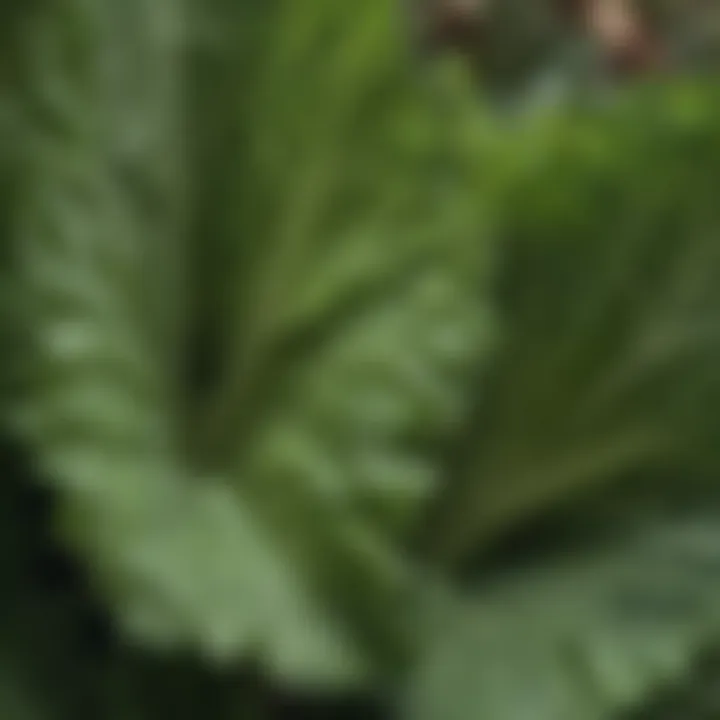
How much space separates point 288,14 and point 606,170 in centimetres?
10

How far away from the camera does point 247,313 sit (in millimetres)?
425

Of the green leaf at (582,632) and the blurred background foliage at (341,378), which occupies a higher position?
the blurred background foliage at (341,378)

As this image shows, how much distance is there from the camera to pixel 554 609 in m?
0.43

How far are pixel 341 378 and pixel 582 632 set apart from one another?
3.8 inches

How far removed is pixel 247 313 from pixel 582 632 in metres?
0.12

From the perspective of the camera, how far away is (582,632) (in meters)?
0.42

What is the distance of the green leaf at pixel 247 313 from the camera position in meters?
0.36

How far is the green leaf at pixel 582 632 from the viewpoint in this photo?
1.34ft

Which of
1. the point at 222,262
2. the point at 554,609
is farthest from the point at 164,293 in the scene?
the point at 554,609

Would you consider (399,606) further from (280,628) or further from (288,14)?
(288,14)

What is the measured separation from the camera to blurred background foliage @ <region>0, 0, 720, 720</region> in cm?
A: 37

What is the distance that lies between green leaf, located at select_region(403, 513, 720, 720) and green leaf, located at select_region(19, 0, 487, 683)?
33mm

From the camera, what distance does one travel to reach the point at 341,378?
393mm

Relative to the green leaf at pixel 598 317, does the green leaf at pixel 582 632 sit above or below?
below
